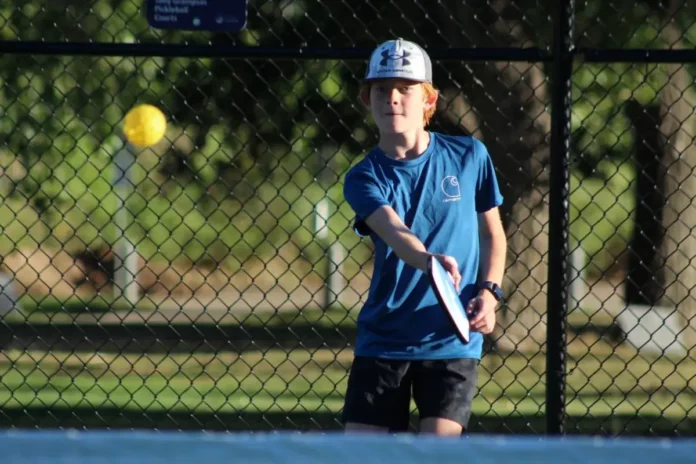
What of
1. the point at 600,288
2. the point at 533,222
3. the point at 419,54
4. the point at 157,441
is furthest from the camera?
the point at 600,288

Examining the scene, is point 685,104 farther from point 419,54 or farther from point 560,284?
point 419,54

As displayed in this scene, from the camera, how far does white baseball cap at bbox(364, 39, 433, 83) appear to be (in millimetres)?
3537

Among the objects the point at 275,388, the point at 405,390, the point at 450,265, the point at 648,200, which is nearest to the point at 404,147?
the point at 450,265

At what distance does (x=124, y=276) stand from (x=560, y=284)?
39.7 ft

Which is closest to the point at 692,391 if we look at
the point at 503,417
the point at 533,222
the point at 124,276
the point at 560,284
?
the point at 503,417

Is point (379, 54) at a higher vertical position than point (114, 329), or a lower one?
higher

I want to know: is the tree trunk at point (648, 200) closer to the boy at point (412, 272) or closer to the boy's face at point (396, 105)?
the boy at point (412, 272)

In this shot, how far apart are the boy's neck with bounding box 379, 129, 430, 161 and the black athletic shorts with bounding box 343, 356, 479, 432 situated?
65 cm

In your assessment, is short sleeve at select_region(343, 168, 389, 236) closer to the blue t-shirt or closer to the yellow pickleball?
the blue t-shirt

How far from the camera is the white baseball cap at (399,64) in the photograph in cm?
354

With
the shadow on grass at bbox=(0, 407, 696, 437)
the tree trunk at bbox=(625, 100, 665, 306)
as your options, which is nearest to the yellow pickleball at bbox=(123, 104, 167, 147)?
the shadow on grass at bbox=(0, 407, 696, 437)

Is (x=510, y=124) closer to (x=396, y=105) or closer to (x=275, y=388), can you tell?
(x=275, y=388)

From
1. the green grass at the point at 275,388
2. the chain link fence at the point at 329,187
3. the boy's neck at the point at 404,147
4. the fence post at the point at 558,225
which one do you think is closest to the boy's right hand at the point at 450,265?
the boy's neck at the point at 404,147

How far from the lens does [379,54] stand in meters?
3.59
